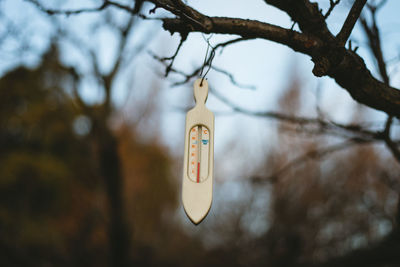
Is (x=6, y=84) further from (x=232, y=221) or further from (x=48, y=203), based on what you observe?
(x=232, y=221)

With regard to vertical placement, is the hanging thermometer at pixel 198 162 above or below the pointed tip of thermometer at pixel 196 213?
above

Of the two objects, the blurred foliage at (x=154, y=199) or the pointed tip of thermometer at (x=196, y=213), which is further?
the blurred foliage at (x=154, y=199)

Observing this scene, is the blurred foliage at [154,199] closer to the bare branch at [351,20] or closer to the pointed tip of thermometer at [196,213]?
the bare branch at [351,20]

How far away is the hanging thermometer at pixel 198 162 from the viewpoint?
1029mm

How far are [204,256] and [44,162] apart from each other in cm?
594

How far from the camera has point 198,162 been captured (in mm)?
1098

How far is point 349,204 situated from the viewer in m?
5.96

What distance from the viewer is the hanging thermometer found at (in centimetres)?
103

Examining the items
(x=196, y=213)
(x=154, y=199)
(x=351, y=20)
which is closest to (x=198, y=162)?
(x=196, y=213)

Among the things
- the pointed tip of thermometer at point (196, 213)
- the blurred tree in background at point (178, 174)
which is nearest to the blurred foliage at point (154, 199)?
the blurred tree in background at point (178, 174)

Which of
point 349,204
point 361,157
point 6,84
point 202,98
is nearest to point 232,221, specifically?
point 349,204

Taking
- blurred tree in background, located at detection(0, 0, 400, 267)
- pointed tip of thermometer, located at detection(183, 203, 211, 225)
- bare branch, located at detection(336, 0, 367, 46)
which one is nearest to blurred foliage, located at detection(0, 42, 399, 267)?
blurred tree in background, located at detection(0, 0, 400, 267)

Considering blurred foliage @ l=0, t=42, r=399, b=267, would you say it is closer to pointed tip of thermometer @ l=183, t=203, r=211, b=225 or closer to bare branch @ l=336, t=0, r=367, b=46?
bare branch @ l=336, t=0, r=367, b=46

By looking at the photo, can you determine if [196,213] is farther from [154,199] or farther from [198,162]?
[154,199]
